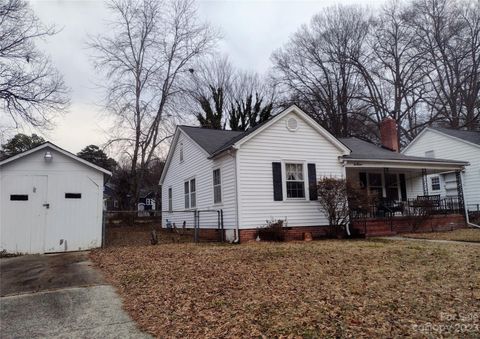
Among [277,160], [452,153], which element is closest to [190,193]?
[277,160]

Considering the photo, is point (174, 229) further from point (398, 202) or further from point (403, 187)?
point (403, 187)

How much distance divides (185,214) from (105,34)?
1530cm

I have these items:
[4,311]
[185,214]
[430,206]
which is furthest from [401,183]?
[4,311]

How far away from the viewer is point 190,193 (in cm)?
1677

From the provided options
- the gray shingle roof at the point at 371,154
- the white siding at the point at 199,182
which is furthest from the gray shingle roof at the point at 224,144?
the white siding at the point at 199,182

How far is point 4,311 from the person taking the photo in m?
5.03

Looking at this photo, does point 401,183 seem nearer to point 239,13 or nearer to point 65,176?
point 239,13

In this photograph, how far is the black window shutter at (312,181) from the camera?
1337 centimetres

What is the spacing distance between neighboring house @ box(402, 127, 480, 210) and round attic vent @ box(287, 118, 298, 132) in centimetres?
963

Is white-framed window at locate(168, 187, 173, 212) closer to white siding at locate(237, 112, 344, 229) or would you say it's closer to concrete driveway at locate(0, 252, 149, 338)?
white siding at locate(237, 112, 344, 229)

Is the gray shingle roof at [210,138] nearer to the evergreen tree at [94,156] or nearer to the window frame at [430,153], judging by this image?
the window frame at [430,153]

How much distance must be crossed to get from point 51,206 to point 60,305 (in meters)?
7.10

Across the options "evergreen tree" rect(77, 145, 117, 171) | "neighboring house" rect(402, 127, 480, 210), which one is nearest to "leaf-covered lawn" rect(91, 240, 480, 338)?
"neighboring house" rect(402, 127, 480, 210)

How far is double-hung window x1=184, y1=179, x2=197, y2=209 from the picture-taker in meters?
16.3
